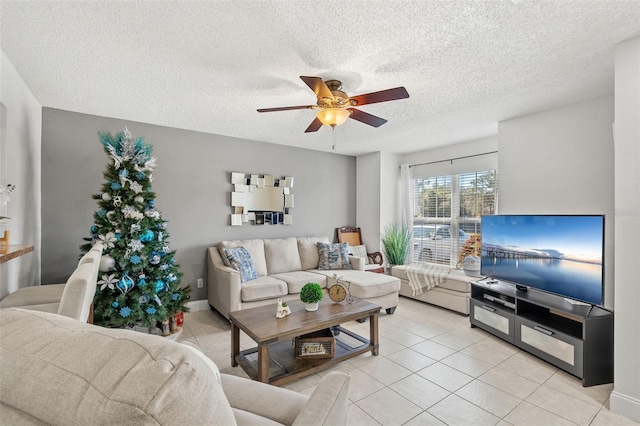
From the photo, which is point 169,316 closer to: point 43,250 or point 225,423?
point 43,250

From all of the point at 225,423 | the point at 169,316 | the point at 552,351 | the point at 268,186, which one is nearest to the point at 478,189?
the point at 552,351

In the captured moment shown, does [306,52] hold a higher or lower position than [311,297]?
higher

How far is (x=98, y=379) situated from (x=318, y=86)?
6.72ft

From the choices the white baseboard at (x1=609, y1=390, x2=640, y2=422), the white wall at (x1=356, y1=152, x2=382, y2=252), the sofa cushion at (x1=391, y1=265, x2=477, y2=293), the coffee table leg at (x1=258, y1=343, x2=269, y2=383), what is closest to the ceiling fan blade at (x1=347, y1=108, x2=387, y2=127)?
the coffee table leg at (x1=258, y1=343, x2=269, y2=383)

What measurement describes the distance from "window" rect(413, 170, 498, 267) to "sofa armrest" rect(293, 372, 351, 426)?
4057 mm

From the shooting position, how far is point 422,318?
150 inches

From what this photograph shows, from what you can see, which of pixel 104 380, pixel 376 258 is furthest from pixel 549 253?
pixel 104 380

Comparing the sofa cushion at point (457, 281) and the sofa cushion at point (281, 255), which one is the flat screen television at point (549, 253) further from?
the sofa cushion at point (281, 255)

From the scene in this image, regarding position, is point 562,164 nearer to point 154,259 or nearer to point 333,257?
point 333,257

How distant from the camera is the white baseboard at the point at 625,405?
1933mm

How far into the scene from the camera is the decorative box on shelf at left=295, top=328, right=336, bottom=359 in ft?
8.23

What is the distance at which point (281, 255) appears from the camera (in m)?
4.41

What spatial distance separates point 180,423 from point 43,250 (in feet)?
12.9

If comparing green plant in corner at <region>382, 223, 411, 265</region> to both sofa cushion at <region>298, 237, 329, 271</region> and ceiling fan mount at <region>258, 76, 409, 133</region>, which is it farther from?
ceiling fan mount at <region>258, 76, 409, 133</region>
